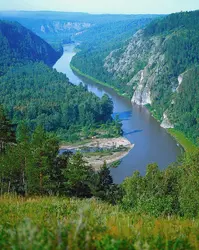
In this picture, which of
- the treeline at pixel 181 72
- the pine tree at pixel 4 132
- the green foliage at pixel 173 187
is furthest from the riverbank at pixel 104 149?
the green foliage at pixel 173 187

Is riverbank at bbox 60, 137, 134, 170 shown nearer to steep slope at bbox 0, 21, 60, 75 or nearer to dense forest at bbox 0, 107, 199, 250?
dense forest at bbox 0, 107, 199, 250

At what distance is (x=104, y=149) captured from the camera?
152ft

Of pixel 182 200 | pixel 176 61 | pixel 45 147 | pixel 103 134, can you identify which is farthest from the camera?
pixel 176 61

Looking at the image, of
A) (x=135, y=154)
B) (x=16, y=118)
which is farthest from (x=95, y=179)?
(x=16, y=118)

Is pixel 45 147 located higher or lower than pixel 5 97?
higher

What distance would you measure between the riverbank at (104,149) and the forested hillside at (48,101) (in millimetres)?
3226

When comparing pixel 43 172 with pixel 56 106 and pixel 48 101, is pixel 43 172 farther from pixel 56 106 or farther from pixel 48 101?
pixel 48 101

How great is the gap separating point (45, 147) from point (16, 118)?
A: 134 feet

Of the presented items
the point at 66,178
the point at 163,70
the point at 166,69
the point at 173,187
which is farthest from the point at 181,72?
the point at 66,178

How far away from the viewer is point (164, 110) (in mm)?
63906

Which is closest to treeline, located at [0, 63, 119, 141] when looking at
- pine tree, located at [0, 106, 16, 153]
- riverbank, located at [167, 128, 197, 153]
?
riverbank, located at [167, 128, 197, 153]

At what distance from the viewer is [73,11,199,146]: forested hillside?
6144 centimetres

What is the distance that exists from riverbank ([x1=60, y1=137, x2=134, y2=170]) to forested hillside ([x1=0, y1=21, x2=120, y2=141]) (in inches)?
127

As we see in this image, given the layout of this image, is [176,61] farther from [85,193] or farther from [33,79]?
[85,193]
